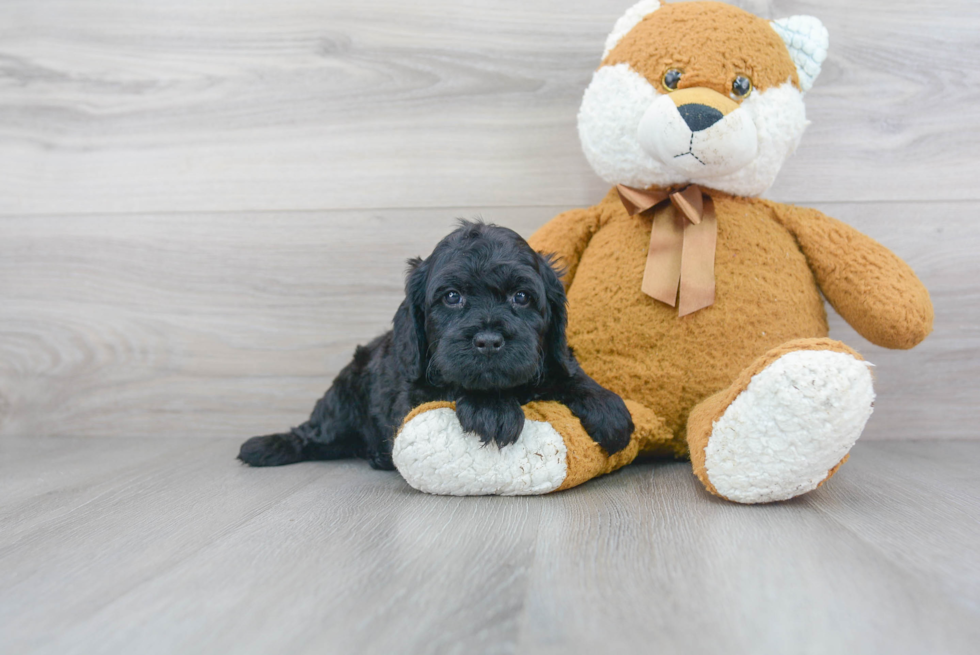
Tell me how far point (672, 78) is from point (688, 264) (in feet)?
1.26

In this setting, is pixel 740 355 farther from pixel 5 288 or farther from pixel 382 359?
pixel 5 288

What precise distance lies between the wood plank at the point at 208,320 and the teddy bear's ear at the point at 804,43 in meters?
0.47

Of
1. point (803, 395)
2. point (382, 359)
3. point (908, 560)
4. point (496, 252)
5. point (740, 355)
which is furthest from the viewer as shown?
point (382, 359)

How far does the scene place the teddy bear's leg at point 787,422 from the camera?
1.04 metres

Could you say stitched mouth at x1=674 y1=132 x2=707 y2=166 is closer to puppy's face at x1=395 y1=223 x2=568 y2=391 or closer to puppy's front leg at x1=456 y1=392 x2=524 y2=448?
puppy's face at x1=395 y1=223 x2=568 y2=391

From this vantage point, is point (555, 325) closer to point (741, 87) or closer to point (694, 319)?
point (694, 319)

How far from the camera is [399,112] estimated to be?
1.90 m

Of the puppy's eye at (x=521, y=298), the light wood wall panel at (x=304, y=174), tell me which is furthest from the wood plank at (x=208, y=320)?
the puppy's eye at (x=521, y=298)

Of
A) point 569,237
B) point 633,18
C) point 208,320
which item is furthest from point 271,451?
point 633,18

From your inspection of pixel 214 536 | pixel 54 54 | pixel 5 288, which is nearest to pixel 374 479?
pixel 214 536

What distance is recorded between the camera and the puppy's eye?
1215 mm

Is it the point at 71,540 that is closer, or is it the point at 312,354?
the point at 71,540

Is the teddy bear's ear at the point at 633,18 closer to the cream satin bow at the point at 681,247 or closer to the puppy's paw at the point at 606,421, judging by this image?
the cream satin bow at the point at 681,247

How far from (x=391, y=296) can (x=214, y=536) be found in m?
0.96
